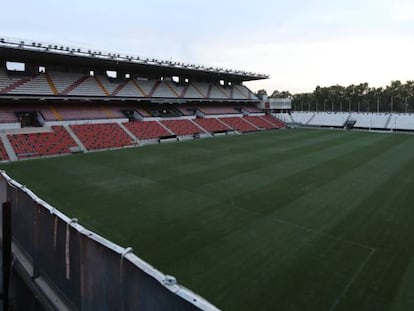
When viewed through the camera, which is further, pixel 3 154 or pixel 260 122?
pixel 260 122

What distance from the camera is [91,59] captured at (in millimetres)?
28766

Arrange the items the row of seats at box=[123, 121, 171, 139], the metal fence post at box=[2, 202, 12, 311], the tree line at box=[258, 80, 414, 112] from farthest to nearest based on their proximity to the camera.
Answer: the tree line at box=[258, 80, 414, 112] < the row of seats at box=[123, 121, 171, 139] < the metal fence post at box=[2, 202, 12, 311]

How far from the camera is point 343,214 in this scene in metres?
9.36

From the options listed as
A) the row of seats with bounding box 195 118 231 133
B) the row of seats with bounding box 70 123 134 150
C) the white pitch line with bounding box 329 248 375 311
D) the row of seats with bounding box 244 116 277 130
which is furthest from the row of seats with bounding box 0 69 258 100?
the white pitch line with bounding box 329 248 375 311

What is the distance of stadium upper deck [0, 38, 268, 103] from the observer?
84.3 ft

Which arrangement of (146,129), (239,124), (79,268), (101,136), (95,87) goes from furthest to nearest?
(239,124) → (95,87) → (146,129) → (101,136) → (79,268)

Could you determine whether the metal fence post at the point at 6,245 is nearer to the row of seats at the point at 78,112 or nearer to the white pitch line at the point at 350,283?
the white pitch line at the point at 350,283

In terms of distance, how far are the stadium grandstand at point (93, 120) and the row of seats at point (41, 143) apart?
6cm

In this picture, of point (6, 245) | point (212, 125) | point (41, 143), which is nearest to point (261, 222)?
point (6, 245)

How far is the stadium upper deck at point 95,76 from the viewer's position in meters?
25.7

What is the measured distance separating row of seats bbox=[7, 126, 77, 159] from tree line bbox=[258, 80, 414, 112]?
61894 millimetres

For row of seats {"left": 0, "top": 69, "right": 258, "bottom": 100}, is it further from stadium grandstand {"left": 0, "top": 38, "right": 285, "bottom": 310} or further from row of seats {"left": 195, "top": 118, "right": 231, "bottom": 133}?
row of seats {"left": 195, "top": 118, "right": 231, "bottom": 133}

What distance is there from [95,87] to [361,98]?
258ft

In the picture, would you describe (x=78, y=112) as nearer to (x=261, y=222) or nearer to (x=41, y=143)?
(x=41, y=143)
